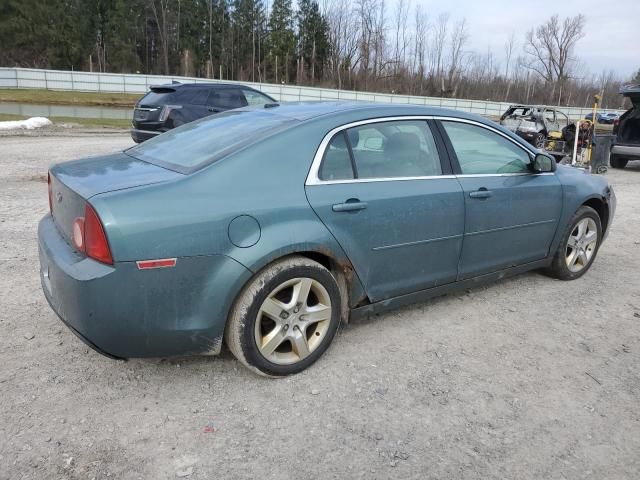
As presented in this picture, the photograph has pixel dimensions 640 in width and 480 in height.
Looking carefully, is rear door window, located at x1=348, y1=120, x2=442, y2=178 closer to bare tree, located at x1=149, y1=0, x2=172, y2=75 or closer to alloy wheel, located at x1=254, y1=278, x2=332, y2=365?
alloy wheel, located at x1=254, y1=278, x2=332, y2=365

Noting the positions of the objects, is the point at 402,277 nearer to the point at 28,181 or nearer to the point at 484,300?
the point at 484,300

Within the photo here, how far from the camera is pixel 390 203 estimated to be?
11.0ft

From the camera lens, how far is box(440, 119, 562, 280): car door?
3.83 meters

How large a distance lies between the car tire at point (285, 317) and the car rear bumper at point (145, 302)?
0.10 m

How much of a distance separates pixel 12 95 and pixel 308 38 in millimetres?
48496

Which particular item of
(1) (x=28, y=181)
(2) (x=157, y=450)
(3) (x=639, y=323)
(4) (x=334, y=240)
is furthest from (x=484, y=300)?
(1) (x=28, y=181)

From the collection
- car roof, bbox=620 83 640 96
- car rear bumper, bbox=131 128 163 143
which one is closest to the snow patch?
car rear bumper, bbox=131 128 163 143

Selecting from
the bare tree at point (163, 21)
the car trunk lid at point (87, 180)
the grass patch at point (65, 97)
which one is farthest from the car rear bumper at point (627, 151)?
the bare tree at point (163, 21)

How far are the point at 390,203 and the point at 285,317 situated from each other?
3.22ft

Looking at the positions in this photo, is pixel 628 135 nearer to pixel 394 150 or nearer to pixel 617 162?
pixel 617 162

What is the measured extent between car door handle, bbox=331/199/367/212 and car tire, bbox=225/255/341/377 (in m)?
0.36

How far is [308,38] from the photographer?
7056cm

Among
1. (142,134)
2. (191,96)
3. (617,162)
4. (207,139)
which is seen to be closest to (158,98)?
(191,96)

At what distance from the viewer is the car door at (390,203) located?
3.16m
